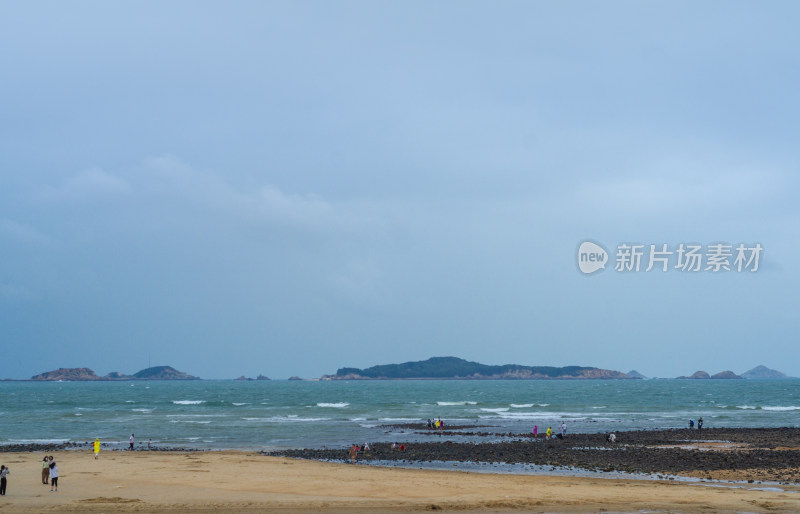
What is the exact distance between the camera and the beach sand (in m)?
24.0

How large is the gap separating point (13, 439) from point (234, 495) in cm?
3459

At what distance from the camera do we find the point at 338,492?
27109 millimetres

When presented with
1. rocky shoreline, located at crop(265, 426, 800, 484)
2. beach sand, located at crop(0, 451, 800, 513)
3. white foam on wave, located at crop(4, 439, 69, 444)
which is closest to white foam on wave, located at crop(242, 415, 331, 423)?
white foam on wave, located at crop(4, 439, 69, 444)

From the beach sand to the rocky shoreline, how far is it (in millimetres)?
4251

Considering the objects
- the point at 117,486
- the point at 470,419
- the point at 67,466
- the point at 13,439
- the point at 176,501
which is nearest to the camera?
the point at 176,501

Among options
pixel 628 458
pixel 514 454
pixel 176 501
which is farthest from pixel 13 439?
pixel 628 458

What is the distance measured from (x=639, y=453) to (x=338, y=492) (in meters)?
19.9

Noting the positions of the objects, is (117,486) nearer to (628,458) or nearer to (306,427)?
(628,458)

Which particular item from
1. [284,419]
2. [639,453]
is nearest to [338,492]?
[639,453]

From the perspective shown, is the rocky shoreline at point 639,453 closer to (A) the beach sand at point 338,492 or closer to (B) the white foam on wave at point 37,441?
(A) the beach sand at point 338,492

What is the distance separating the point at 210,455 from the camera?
40312 millimetres

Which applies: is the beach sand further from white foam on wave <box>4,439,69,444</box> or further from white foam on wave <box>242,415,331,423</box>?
white foam on wave <box>242,415,331,423</box>

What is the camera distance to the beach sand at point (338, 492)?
23953 millimetres

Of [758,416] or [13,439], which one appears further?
[758,416]
